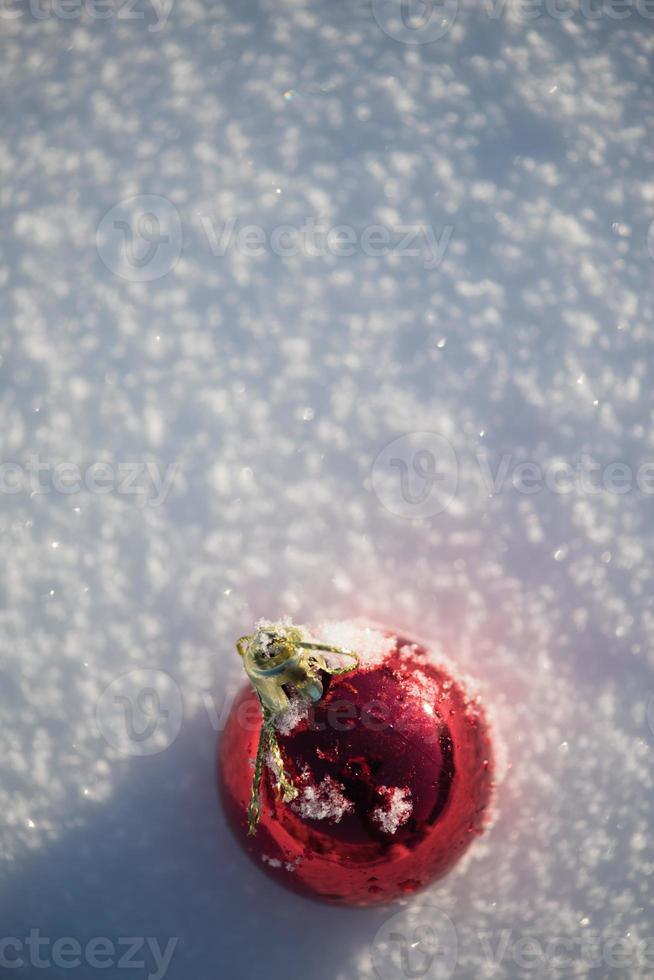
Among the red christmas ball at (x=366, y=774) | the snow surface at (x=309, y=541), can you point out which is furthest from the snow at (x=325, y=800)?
the snow surface at (x=309, y=541)

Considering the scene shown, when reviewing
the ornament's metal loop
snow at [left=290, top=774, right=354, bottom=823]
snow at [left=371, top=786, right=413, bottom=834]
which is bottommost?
snow at [left=371, top=786, right=413, bottom=834]

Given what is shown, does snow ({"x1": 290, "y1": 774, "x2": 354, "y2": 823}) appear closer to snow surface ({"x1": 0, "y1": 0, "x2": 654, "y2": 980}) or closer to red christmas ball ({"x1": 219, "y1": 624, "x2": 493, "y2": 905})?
red christmas ball ({"x1": 219, "y1": 624, "x2": 493, "y2": 905})

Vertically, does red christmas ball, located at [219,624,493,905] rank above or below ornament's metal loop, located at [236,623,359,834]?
below

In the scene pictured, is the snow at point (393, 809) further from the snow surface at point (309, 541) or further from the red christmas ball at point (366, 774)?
the snow surface at point (309, 541)

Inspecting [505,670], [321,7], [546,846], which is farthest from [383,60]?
[546,846]

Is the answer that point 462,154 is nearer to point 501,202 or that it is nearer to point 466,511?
point 501,202

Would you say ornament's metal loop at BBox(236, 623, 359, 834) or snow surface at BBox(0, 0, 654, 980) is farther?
snow surface at BBox(0, 0, 654, 980)

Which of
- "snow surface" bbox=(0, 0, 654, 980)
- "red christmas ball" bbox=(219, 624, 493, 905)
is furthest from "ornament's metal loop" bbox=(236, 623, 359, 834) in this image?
"snow surface" bbox=(0, 0, 654, 980)
